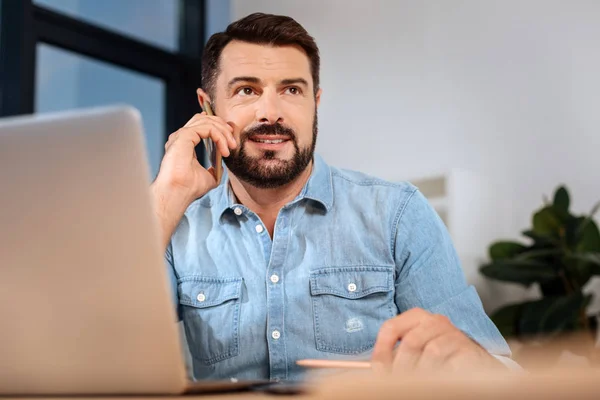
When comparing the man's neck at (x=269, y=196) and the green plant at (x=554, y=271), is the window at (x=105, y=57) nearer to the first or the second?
the man's neck at (x=269, y=196)

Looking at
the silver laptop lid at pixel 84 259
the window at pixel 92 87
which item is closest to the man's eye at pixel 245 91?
the silver laptop lid at pixel 84 259

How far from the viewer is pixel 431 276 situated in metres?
1.38

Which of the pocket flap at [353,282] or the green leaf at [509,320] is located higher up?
the pocket flap at [353,282]

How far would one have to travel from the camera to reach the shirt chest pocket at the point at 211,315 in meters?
1.42

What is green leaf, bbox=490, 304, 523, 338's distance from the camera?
2574 mm

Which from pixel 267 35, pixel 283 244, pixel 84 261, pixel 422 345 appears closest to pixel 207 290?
pixel 283 244

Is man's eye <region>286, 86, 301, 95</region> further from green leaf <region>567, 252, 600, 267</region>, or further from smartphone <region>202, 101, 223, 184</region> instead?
green leaf <region>567, 252, 600, 267</region>

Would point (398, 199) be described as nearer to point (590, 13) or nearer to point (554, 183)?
point (554, 183)

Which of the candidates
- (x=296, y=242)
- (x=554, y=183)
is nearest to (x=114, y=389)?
(x=296, y=242)

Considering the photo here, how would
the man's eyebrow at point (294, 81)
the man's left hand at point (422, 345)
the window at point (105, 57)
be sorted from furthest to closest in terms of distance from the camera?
the window at point (105, 57), the man's eyebrow at point (294, 81), the man's left hand at point (422, 345)

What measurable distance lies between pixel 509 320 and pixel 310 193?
4.40 feet

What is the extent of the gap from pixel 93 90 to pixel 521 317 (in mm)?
2311

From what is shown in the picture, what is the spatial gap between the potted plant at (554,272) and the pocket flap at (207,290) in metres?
1.35

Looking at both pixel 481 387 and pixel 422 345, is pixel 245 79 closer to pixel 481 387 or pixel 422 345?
pixel 422 345
